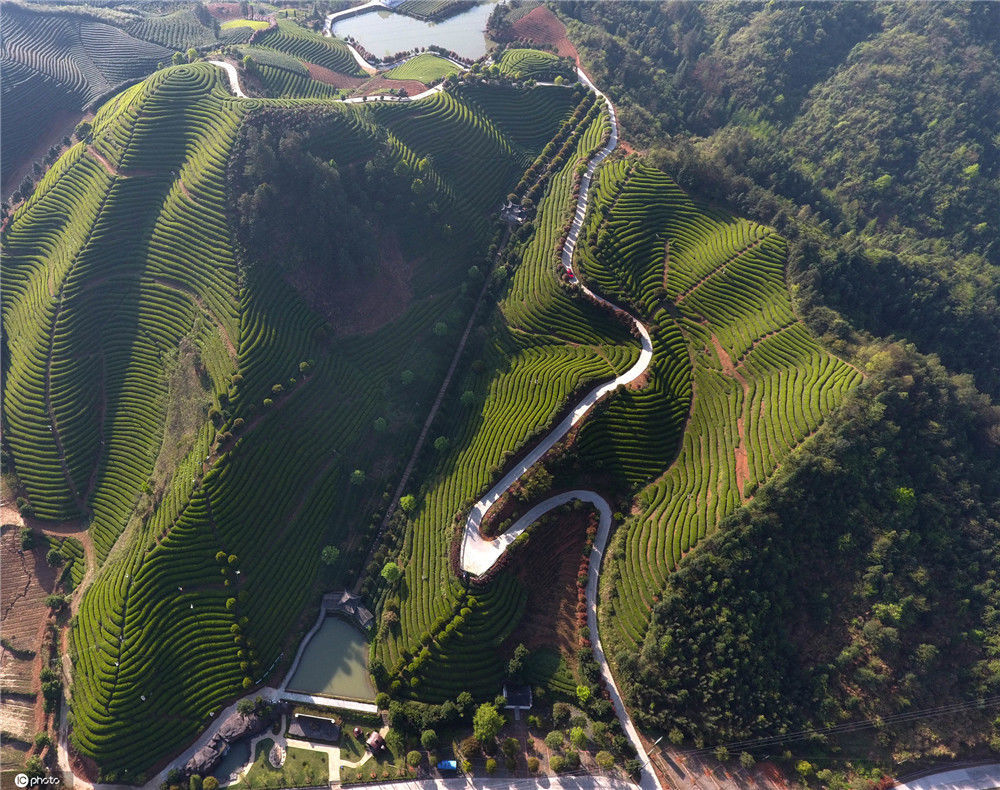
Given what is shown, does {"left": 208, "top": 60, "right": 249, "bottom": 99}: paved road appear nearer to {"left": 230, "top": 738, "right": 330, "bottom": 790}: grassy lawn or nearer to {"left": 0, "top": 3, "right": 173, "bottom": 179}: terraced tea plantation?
{"left": 0, "top": 3, "right": 173, "bottom": 179}: terraced tea plantation

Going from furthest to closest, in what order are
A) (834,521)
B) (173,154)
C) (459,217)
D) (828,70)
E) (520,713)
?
(828,70) < (459,217) < (173,154) < (834,521) < (520,713)

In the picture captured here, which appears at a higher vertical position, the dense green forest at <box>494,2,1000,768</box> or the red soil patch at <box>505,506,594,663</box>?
the dense green forest at <box>494,2,1000,768</box>

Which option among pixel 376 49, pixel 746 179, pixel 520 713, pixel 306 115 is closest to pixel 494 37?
pixel 376 49

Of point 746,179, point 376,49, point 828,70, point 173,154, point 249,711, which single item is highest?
point 828,70

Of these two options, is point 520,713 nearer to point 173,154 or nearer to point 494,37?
point 173,154

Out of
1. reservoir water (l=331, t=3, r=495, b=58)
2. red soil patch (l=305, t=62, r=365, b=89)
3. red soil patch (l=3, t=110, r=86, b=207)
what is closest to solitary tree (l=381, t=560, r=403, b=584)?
red soil patch (l=3, t=110, r=86, b=207)

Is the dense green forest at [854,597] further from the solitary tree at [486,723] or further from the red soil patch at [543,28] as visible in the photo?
the red soil patch at [543,28]
